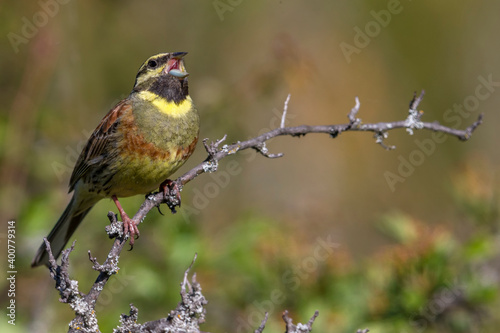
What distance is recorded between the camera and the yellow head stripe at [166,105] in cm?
359

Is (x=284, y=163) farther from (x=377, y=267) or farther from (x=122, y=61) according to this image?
(x=377, y=267)

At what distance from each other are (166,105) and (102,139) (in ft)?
1.46

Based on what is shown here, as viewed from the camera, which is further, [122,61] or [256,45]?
[256,45]

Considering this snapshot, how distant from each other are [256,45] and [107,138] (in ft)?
15.8

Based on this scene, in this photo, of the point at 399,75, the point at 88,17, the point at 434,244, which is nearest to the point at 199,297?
the point at 434,244

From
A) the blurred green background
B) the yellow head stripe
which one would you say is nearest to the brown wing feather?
the yellow head stripe

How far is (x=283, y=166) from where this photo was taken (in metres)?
7.98

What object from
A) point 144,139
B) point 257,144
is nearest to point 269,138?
point 257,144

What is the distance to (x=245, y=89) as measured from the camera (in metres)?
5.31

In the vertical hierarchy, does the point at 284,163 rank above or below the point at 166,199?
above

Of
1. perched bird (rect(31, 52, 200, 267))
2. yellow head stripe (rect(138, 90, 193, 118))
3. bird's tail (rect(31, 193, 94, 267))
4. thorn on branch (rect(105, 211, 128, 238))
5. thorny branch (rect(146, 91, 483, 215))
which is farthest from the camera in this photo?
bird's tail (rect(31, 193, 94, 267))

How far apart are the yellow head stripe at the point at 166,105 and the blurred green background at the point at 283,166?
92 cm

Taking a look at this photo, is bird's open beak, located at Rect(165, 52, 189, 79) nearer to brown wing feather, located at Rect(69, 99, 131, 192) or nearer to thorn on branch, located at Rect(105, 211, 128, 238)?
brown wing feather, located at Rect(69, 99, 131, 192)

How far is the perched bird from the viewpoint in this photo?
3.47m
